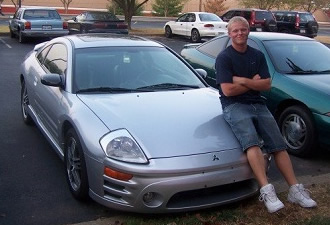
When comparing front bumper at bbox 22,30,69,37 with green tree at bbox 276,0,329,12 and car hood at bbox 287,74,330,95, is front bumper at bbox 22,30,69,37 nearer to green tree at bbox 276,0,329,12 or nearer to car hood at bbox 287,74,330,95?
car hood at bbox 287,74,330,95

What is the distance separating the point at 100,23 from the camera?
1912 cm

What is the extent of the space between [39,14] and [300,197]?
16.2m

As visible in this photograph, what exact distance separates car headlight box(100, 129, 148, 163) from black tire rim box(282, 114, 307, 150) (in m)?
2.54

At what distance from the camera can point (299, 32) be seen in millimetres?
23953

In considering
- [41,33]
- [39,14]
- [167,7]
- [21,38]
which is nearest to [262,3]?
[167,7]

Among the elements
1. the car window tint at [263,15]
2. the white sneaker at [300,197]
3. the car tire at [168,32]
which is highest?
the car window tint at [263,15]

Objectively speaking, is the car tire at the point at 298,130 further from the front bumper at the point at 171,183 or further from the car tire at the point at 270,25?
the car tire at the point at 270,25

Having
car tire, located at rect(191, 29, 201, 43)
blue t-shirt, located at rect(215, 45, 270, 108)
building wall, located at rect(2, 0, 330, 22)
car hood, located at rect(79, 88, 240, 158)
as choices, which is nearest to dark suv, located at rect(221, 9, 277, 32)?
car tire, located at rect(191, 29, 201, 43)

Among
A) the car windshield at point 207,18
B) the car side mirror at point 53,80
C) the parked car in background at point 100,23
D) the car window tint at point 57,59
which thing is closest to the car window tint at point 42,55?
the car window tint at point 57,59

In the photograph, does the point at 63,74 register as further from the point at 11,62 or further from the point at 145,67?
the point at 11,62

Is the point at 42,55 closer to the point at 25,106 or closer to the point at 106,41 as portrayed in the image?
the point at 25,106

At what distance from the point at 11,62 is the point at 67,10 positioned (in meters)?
37.1

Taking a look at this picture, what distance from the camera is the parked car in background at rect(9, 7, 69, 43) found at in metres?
16.9

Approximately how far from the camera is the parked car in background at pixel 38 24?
16891 millimetres
